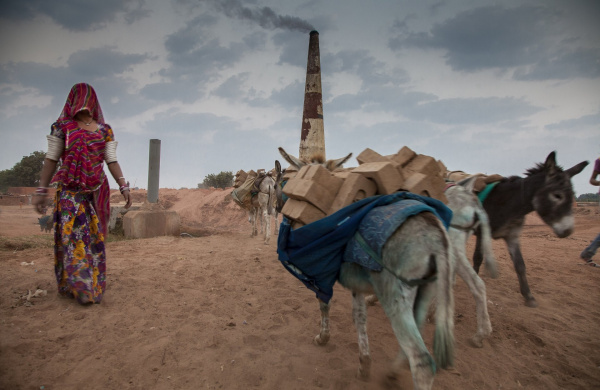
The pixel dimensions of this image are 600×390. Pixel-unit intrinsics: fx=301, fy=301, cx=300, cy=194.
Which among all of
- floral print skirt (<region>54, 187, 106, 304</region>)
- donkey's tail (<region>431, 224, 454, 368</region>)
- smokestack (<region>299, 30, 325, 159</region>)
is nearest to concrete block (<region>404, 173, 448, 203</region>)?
donkey's tail (<region>431, 224, 454, 368</region>)

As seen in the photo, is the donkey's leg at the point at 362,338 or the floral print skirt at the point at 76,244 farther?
the floral print skirt at the point at 76,244

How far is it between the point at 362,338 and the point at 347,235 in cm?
108

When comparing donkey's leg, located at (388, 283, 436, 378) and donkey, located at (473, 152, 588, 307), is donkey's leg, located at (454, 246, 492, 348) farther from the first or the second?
donkey's leg, located at (388, 283, 436, 378)

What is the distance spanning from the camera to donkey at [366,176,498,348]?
3.26m

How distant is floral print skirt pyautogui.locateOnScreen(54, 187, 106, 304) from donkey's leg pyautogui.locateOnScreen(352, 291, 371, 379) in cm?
313

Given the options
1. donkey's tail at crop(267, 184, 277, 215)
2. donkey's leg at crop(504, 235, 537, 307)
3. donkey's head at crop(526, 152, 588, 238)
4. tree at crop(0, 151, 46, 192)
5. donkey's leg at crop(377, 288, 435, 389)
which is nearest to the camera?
donkey's leg at crop(377, 288, 435, 389)

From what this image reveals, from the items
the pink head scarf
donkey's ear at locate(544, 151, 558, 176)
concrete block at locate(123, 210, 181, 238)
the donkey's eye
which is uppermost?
the pink head scarf

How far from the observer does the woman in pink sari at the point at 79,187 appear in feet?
11.3

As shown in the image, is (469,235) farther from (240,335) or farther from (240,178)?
(240,178)

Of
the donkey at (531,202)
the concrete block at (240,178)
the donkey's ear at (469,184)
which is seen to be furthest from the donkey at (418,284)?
the concrete block at (240,178)

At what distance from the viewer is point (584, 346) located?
10.7 ft

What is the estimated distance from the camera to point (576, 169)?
12.4ft

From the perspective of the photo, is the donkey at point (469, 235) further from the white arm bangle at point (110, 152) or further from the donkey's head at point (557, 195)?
the white arm bangle at point (110, 152)

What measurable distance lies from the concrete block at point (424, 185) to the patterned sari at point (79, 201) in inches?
139
